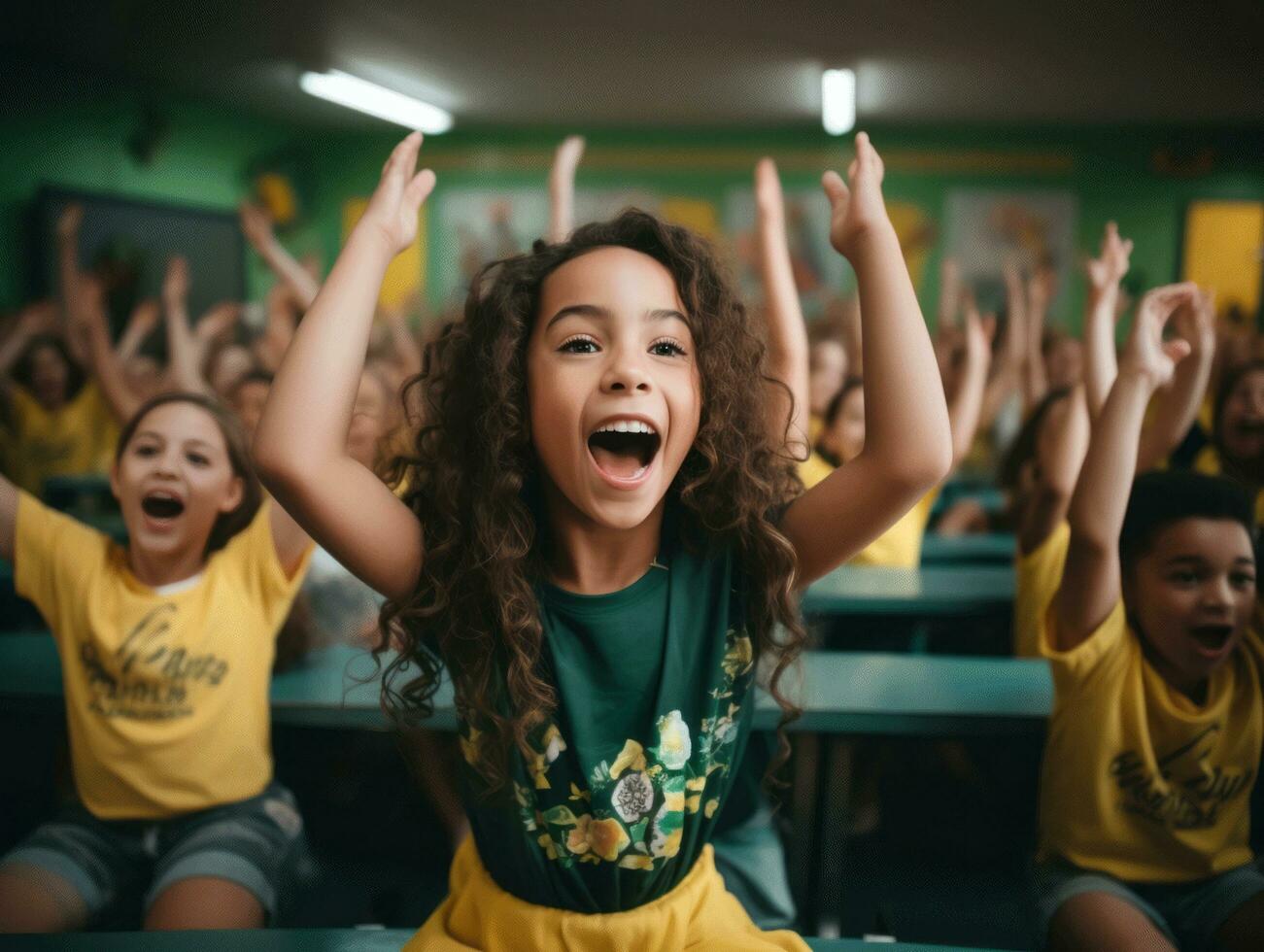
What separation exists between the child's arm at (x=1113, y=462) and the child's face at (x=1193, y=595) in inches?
2.0

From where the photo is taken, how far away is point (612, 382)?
23.7 inches

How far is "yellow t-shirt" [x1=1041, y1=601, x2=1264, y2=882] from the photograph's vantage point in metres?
0.89

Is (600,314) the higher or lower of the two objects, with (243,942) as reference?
higher

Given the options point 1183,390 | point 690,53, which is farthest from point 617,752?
point 690,53

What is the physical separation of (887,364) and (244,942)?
2.17 ft

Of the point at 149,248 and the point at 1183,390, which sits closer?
the point at 1183,390

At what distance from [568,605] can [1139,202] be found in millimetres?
4832

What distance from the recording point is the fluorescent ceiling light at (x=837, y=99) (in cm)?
324

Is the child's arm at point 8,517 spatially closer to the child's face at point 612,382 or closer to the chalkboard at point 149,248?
the child's face at point 612,382

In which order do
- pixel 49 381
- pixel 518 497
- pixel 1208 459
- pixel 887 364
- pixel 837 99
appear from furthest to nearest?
1. pixel 837 99
2. pixel 49 381
3. pixel 1208 459
4. pixel 518 497
5. pixel 887 364

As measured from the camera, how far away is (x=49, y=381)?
8.41 ft

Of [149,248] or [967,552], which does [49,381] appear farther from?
[149,248]

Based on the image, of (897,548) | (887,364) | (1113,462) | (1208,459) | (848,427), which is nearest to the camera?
(887,364)

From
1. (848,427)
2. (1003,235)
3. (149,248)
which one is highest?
(1003,235)
